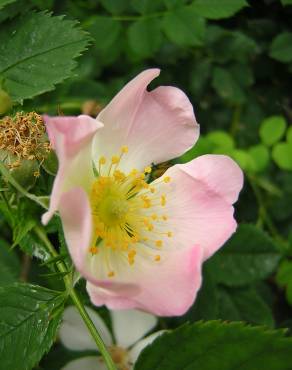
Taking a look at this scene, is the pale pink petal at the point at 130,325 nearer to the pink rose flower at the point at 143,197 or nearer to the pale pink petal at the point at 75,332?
the pale pink petal at the point at 75,332

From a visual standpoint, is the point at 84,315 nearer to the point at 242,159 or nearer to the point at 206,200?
the point at 206,200

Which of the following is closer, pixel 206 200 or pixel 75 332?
pixel 206 200

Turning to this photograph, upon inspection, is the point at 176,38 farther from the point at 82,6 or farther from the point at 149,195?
the point at 149,195

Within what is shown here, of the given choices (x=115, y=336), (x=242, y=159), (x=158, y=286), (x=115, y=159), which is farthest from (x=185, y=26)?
(x=158, y=286)

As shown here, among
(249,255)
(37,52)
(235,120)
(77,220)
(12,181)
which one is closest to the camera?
(77,220)

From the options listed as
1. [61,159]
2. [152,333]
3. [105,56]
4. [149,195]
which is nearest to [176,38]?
[105,56]

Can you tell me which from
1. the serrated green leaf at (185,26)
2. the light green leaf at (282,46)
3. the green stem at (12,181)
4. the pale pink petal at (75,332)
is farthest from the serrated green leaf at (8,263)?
the light green leaf at (282,46)
